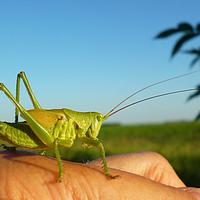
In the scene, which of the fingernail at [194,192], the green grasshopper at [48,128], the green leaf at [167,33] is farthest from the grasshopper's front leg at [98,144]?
the green leaf at [167,33]

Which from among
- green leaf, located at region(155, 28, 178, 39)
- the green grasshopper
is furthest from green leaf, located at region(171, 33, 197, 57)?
the green grasshopper

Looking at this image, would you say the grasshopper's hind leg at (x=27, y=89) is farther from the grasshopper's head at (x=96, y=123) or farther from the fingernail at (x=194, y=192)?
the fingernail at (x=194, y=192)

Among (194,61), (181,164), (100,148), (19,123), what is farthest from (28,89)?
(181,164)

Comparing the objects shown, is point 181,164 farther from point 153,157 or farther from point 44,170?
point 44,170

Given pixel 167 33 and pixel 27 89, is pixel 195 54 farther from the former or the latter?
pixel 27 89

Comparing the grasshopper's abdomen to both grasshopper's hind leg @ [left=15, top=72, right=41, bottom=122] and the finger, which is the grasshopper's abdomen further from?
the finger
